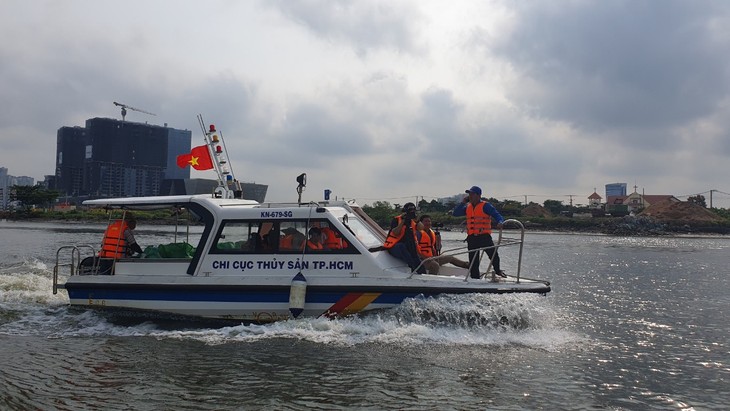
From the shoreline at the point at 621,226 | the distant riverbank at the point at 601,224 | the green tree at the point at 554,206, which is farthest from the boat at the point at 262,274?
the green tree at the point at 554,206

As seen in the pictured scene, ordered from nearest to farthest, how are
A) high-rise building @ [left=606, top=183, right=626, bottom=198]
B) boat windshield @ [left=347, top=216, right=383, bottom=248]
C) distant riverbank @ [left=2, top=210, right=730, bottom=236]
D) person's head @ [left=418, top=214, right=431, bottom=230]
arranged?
boat windshield @ [left=347, top=216, right=383, bottom=248] < person's head @ [left=418, top=214, right=431, bottom=230] < distant riverbank @ [left=2, top=210, right=730, bottom=236] < high-rise building @ [left=606, top=183, right=626, bottom=198]

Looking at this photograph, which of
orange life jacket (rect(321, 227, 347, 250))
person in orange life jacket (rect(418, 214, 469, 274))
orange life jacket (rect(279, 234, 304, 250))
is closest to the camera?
orange life jacket (rect(321, 227, 347, 250))

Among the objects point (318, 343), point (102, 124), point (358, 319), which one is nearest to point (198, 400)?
point (318, 343)

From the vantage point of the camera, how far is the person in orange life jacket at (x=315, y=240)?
9.06 meters

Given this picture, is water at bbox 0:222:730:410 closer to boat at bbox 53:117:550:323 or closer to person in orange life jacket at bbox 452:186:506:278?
boat at bbox 53:117:550:323

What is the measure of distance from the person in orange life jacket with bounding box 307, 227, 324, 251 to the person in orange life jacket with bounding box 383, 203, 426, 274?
3.53ft

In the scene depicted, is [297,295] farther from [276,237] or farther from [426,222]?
[426,222]

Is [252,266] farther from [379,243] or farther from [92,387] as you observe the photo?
[92,387]

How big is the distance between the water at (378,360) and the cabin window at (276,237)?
1192 mm

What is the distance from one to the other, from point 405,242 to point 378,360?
7.67 ft

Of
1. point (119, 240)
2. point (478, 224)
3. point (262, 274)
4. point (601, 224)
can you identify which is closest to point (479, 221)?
point (478, 224)

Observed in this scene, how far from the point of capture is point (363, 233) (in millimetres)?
9703

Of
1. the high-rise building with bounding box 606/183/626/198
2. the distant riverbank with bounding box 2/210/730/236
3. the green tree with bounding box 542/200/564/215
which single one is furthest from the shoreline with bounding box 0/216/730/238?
the high-rise building with bounding box 606/183/626/198

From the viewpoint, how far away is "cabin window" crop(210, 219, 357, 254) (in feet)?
29.7
